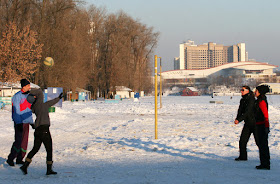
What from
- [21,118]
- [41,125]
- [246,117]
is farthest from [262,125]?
[21,118]

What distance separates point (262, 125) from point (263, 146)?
1.58 ft

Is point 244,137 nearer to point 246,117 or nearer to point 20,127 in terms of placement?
point 246,117

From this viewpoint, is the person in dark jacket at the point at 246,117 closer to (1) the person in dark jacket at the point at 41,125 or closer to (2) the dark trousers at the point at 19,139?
(1) the person in dark jacket at the point at 41,125

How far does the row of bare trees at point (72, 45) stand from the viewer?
3388 cm

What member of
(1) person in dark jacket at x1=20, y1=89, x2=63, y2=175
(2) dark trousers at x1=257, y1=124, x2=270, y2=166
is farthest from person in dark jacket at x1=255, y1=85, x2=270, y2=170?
(1) person in dark jacket at x1=20, y1=89, x2=63, y2=175

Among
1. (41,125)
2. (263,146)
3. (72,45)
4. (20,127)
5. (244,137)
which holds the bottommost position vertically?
(263,146)

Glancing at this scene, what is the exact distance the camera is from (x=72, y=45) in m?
49.8

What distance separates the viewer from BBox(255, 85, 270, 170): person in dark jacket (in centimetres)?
819

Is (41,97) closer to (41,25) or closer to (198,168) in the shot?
(198,168)

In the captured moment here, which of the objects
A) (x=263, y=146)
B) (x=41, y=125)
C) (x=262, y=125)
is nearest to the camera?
(x=41, y=125)

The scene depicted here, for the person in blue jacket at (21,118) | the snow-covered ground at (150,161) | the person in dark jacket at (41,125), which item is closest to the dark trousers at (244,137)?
the snow-covered ground at (150,161)

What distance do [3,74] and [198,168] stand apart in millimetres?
26519

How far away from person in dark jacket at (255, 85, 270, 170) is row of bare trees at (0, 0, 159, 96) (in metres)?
25.3

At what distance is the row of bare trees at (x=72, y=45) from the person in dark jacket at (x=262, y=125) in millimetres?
25334
